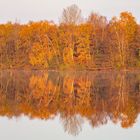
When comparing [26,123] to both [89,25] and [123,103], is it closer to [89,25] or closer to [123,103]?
[123,103]

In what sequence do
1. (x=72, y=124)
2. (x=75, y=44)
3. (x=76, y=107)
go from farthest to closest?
(x=75, y=44) → (x=76, y=107) → (x=72, y=124)

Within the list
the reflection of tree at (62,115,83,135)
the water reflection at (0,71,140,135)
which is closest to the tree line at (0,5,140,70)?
the water reflection at (0,71,140,135)

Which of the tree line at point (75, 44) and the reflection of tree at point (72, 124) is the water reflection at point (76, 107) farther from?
the tree line at point (75, 44)

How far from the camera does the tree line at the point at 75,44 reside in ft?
201

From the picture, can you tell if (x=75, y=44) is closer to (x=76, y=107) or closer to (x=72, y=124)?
(x=76, y=107)

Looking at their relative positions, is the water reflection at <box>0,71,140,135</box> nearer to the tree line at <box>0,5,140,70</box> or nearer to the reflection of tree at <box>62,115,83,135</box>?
the reflection of tree at <box>62,115,83,135</box>

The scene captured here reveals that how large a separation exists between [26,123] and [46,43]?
50.2 meters

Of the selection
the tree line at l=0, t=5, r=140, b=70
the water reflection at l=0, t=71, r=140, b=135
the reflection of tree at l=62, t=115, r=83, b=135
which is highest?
the tree line at l=0, t=5, r=140, b=70

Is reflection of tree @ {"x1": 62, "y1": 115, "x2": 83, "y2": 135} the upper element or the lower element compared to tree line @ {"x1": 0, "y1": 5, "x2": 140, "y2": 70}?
lower

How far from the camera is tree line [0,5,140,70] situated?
201 feet

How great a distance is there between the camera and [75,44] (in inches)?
2493

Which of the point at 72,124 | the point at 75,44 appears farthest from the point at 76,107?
the point at 75,44

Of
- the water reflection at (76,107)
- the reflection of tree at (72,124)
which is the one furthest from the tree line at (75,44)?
the reflection of tree at (72,124)

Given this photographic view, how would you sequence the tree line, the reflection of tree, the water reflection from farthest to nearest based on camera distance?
1. the tree line
2. the water reflection
3. the reflection of tree
